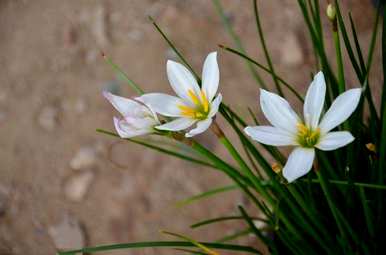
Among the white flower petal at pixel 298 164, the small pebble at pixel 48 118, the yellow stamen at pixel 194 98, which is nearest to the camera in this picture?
the white flower petal at pixel 298 164

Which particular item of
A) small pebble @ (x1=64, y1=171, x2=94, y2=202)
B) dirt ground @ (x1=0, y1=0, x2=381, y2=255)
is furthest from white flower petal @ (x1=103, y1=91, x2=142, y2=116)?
small pebble @ (x1=64, y1=171, x2=94, y2=202)

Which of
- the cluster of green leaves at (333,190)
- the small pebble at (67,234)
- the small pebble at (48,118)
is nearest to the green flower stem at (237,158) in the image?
the cluster of green leaves at (333,190)

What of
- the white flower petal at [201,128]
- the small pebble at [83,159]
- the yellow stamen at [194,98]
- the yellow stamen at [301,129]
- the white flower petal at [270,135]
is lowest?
the yellow stamen at [301,129]

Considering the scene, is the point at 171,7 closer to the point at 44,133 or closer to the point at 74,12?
the point at 74,12

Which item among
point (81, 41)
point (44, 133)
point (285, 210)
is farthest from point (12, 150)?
point (285, 210)

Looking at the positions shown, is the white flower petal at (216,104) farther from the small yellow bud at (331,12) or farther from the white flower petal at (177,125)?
the small yellow bud at (331,12)

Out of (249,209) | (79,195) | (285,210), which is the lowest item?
(249,209)

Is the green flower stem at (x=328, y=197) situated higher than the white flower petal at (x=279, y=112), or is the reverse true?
the white flower petal at (x=279, y=112)

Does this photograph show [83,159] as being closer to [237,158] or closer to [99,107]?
[99,107]
